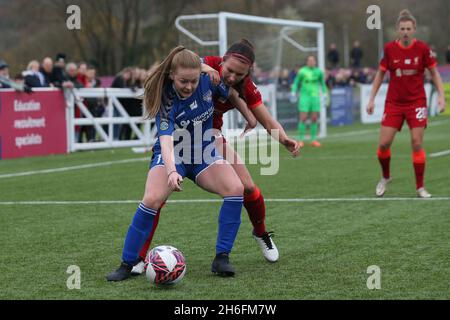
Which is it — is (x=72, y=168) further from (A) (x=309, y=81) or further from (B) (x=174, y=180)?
(B) (x=174, y=180)

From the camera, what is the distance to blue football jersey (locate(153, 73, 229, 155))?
6.30 meters

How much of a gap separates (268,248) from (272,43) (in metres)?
19.0

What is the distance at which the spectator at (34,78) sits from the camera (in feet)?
60.7

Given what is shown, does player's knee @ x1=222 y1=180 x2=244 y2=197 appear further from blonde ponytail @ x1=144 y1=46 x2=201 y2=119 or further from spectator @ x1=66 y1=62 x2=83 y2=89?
spectator @ x1=66 y1=62 x2=83 y2=89

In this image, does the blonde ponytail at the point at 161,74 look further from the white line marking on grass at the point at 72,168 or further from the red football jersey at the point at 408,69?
the white line marking on grass at the point at 72,168

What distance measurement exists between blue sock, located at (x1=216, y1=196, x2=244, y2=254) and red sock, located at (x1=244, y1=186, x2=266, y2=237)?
1.57 feet

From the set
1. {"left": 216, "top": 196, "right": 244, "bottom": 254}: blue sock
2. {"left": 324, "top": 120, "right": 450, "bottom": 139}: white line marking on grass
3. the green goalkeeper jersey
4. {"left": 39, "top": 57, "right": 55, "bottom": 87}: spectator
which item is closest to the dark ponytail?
{"left": 216, "top": 196, "right": 244, "bottom": 254}: blue sock

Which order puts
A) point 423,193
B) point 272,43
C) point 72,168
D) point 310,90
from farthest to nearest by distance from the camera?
point 272,43 < point 310,90 < point 72,168 < point 423,193

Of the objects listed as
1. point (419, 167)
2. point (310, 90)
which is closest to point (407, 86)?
point (419, 167)

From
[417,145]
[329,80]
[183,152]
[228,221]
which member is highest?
[329,80]

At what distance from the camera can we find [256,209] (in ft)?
23.3

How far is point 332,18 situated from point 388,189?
161ft

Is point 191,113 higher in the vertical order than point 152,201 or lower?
higher

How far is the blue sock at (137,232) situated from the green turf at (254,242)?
0.60ft
